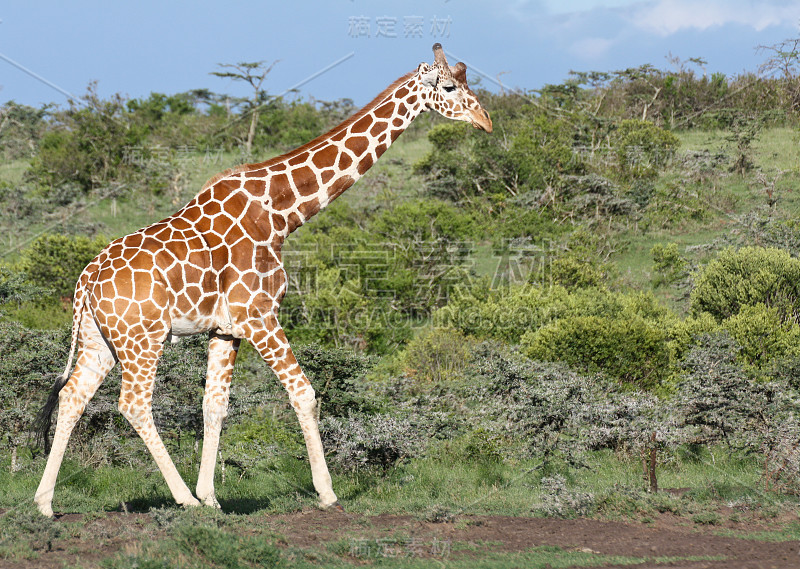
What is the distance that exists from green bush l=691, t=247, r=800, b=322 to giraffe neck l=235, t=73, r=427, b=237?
46.7 feet

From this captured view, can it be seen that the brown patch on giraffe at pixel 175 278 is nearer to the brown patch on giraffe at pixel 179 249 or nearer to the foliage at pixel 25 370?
the brown patch on giraffe at pixel 179 249

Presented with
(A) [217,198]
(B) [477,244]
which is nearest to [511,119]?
(B) [477,244]


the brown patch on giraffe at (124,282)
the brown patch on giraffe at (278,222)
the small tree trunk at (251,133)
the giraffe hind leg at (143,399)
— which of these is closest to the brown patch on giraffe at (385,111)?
the brown patch on giraffe at (278,222)

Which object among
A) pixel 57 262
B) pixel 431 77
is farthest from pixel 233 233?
pixel 57 262

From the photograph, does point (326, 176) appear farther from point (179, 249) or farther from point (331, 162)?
point (179, 249)

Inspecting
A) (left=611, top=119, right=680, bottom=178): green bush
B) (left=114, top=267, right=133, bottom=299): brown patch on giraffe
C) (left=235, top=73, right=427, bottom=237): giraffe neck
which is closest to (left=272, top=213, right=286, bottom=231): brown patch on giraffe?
(left=235, top=73, right=427, bottom=237): giraffe neck

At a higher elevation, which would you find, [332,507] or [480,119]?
[480,119]

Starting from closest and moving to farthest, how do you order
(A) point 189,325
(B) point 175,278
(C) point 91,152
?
(B) point 175,278 → (A) point 189,325 → (C) point 91,152

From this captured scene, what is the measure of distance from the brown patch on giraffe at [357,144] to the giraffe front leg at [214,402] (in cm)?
246

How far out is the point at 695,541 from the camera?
786cm

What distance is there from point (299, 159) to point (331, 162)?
36 centimetres

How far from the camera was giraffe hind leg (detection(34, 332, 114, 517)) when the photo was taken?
829 cm

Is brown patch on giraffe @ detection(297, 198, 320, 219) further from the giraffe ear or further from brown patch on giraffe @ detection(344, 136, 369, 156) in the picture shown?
the giraffe ear

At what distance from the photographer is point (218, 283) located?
343 inches
